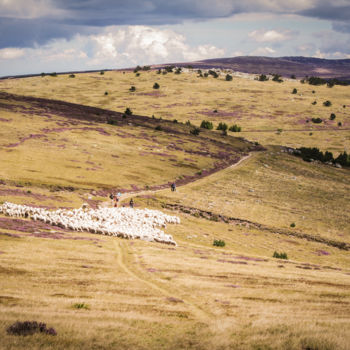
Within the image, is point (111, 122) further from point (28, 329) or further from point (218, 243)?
point (28, 329)

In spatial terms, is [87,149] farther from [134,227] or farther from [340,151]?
[340,151]

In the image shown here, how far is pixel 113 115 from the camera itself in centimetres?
14600

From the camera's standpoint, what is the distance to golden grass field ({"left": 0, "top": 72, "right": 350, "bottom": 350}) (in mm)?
17625

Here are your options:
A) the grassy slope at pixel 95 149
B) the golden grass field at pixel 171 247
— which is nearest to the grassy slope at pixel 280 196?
the golden grass field at pixel 171 247

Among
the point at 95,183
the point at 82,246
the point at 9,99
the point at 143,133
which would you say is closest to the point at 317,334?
the point at 82,246

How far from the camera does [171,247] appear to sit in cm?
4006

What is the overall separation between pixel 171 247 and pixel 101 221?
11746 millimetres

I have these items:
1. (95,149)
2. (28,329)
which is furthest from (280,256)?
(95,149)

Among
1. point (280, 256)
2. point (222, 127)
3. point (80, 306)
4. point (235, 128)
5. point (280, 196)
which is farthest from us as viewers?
point (235, 128)

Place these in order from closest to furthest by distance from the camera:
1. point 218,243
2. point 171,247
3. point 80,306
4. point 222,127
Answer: point 80,306 < point 171,247 < point 218,243 < point 222,127

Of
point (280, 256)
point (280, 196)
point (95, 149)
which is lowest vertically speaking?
point (280, 256)

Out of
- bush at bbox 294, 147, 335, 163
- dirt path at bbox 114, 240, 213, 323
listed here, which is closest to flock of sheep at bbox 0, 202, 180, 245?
dirt path at bbox 114, 240, 213, 323

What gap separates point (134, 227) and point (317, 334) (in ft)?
104

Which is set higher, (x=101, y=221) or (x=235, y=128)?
(x=235, y=128)
